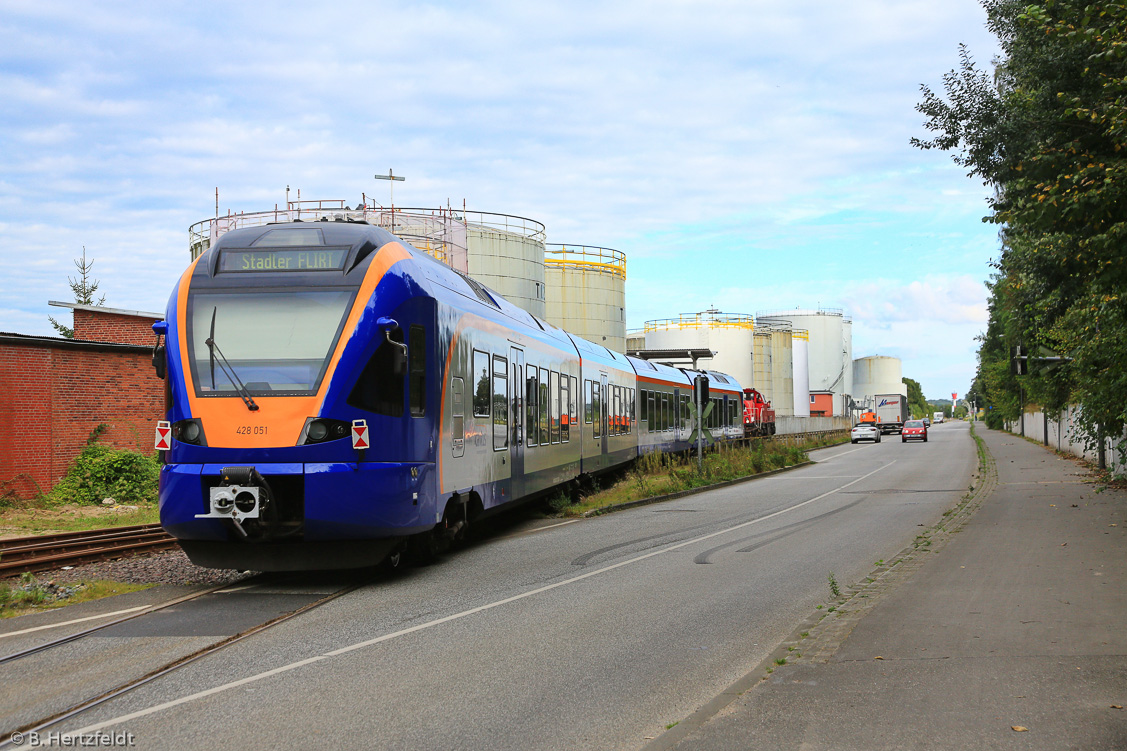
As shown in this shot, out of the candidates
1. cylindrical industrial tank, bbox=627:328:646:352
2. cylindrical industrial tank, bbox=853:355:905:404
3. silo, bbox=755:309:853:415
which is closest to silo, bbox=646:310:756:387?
cylindrical industrial tank, bbox=627:328:646:352

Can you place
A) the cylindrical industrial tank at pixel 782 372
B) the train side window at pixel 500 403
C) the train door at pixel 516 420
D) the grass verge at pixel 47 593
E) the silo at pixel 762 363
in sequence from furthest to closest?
1. the cylindrical industrial tank at pixel 782 372
2. the silo at pixel 762 363
3. the train door at pixel 516 420
4. the train side window at pixel 500 403
5. the grass verge at pixel 47 593

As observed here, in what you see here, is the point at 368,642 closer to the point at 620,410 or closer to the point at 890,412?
the point at 620,410

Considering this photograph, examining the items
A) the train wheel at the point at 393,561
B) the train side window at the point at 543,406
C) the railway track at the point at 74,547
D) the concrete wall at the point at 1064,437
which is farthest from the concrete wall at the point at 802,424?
the train wheel at the point at 393,561

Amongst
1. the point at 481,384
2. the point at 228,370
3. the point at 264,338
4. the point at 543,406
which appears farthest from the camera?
the point at 543,406

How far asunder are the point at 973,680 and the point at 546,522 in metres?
11.5

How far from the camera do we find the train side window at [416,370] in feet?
32.7

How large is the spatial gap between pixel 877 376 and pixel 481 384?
123475 mm

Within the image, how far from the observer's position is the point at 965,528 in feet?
45.8

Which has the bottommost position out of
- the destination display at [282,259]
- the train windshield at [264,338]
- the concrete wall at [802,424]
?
the concrete wall at [802,424]

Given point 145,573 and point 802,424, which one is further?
point 802,424

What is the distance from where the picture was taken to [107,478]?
69.7ft

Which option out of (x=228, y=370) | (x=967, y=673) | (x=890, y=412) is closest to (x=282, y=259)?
(x=228, y=370)

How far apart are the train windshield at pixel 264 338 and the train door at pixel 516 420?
4.85m

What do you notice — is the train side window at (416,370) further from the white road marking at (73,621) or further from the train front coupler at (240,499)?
the white road marking at (73,621)
